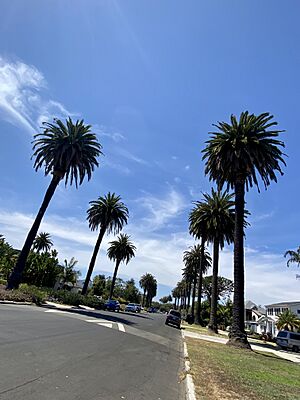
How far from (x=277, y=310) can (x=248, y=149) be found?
2570 inches

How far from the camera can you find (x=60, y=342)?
9609 millimetres

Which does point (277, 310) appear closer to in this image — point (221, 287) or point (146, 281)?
point (221, 287)

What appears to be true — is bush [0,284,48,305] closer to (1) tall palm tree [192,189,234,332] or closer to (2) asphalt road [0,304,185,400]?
(2) asphalt road [0,304,185,400]

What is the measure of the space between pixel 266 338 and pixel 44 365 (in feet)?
147

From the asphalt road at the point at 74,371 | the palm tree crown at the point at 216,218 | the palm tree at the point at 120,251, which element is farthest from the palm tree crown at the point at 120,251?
the asphalt road at the point at 74,371

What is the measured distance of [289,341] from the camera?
3228 cm

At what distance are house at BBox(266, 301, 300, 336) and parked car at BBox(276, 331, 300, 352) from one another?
3606cm

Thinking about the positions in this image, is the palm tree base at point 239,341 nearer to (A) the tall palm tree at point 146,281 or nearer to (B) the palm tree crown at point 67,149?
(B) the palm tree crown at point 67,149

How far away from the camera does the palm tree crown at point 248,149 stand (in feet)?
79.0

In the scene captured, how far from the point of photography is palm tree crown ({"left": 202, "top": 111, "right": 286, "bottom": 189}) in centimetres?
2409

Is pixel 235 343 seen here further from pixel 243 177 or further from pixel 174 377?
pixel 174 377

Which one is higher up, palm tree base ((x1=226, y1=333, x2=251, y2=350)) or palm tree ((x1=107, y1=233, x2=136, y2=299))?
palm tree ((x1=107, y1=233, x2=136, y2=299))

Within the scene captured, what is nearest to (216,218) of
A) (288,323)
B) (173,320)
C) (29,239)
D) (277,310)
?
(173,320)

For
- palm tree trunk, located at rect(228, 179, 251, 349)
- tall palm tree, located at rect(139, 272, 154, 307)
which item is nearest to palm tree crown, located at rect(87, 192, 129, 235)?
palm tree trunk, located at rect(228, 179, 251, 349)
